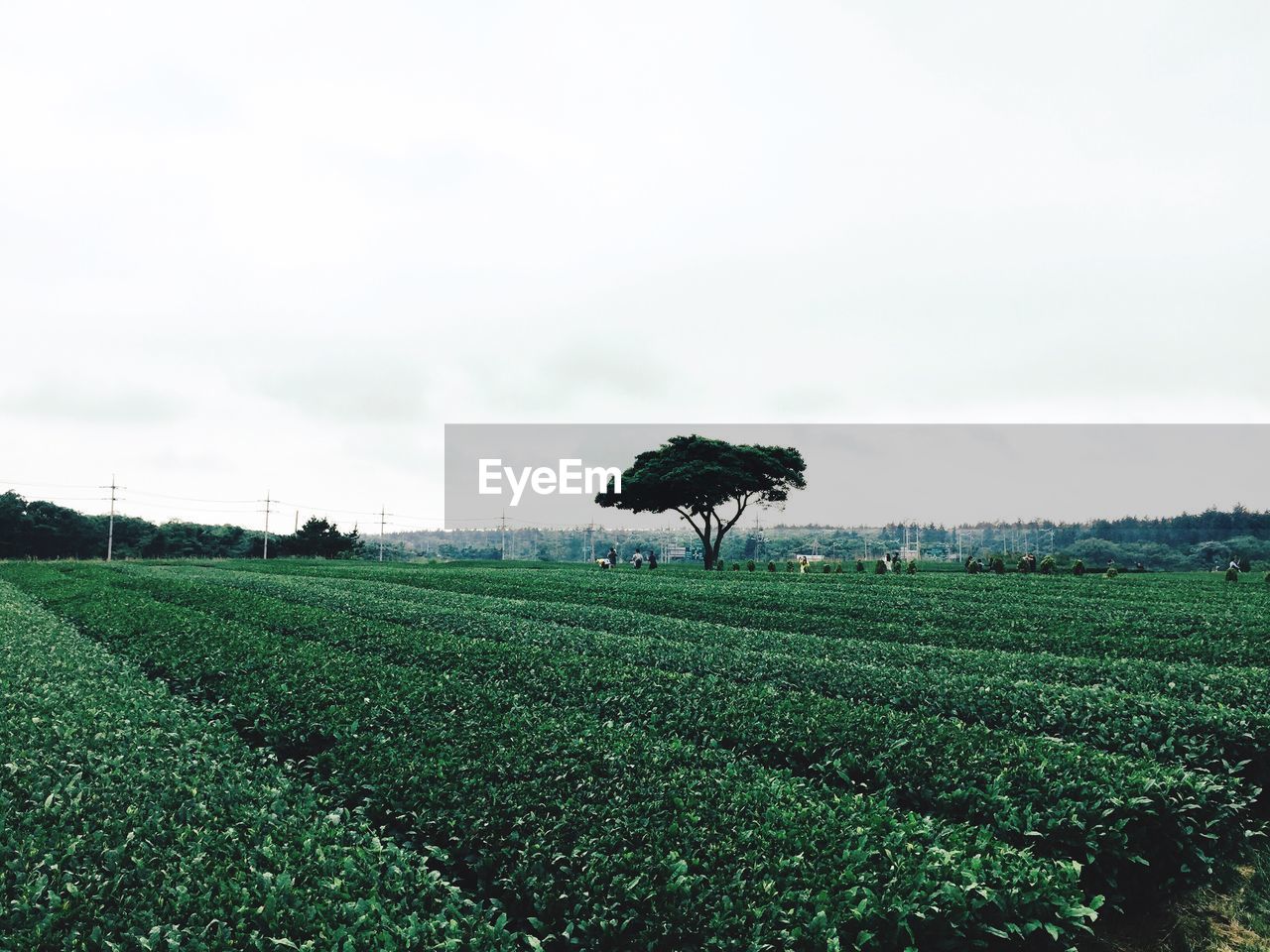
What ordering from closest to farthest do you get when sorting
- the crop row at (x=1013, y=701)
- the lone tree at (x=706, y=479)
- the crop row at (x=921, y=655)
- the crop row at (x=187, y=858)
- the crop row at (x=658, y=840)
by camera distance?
the crop row at (x=187, y=858) < the crop row at (x=658, y=840) < the crop row at (x=1013, y=701) < the crop row at (x=921, y=655) < the lone tree at (x=706, y=479)

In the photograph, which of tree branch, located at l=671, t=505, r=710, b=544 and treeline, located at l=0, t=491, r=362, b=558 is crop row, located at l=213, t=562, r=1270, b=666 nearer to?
tree branch, located at l=671, t=505, r=710, b=544

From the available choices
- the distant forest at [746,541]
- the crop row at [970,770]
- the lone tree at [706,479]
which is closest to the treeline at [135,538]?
the distant forest at [746,541]

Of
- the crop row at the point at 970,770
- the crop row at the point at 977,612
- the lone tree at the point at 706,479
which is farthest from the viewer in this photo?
the lone tree at the point at 706,479

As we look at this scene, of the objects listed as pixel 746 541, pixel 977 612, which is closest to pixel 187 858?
pixel 977 612

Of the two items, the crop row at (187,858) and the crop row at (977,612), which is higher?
the crop row at (187,858)

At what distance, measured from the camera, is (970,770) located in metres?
5.27

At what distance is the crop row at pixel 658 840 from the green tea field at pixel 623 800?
0.02 metres

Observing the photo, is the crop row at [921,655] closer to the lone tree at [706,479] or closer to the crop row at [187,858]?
the crop row at [187,858]

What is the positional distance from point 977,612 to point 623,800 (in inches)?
543

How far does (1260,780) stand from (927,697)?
2767 millimetres

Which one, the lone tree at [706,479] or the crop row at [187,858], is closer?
the crop row at [187,858]

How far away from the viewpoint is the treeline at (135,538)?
53.1 metres

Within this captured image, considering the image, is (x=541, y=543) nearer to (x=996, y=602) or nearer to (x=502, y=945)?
(x=996, y=602)

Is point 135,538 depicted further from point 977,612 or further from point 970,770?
point 970,770
